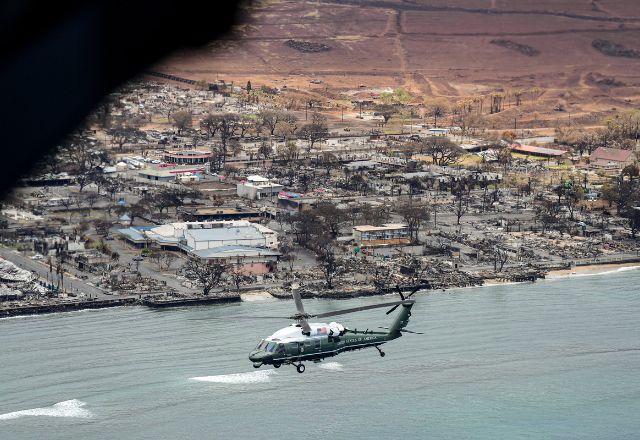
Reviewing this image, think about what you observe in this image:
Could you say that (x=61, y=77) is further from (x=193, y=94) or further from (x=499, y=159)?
(x=193, y=94)

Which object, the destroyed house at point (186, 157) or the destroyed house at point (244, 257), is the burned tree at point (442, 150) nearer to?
the destroyed house at point (186, 157)

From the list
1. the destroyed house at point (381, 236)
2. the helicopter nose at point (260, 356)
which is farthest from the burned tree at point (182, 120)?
the helicopter nose at point (260, 356)

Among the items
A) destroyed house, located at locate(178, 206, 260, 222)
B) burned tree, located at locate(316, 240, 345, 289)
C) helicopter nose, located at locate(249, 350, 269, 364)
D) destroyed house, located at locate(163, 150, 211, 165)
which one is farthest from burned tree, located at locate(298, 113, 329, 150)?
helicopter nose, located at locate(249, 350, 269, 364)

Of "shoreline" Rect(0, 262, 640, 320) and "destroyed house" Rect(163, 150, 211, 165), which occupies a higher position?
"destroyed house" Rect(163, 150, 211, 165)

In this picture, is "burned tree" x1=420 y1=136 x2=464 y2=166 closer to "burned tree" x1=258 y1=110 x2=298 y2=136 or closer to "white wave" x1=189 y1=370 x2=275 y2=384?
"burned tree" x1=258 y1=110 x2=298 y2=136

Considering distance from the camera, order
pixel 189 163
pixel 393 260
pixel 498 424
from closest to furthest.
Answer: pixel 498 424 → pixel 393 260 → pixel 189 163

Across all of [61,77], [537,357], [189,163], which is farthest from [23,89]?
[189,163]
